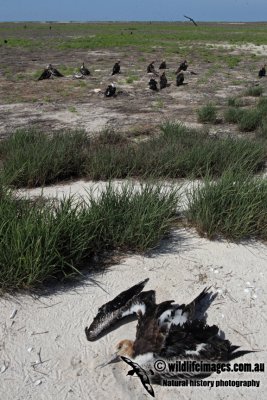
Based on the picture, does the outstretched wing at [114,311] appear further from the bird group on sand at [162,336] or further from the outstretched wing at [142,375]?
the outstretched wing at [142,375]

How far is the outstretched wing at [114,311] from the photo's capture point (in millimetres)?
3451

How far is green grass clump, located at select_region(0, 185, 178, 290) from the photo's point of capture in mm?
3660

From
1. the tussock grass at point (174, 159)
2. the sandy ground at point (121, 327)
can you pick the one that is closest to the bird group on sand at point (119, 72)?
the tussock grass at point (174, 159)

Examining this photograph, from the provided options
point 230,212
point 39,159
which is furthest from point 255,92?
point 230,212

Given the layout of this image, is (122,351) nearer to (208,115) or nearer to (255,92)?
(208,115)

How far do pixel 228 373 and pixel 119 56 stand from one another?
24.6 meters

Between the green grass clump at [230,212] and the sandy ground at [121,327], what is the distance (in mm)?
140

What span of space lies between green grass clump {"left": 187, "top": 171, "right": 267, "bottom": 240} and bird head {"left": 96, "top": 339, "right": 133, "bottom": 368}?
71.0 inches

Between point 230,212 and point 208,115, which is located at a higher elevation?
point 208,115

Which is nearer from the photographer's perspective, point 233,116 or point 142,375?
point 142,375

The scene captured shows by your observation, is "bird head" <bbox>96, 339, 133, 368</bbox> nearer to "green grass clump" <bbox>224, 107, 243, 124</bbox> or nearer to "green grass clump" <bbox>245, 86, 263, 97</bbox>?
"green grass clump" <bbox>224, 107, 243, 124</bbox>

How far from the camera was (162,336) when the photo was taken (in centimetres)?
328

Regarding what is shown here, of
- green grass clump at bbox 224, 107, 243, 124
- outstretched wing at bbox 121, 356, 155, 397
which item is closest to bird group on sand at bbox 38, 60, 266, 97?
green grass clump at bbox 224, 107, 243, 124

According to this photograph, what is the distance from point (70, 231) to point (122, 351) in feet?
3.91
